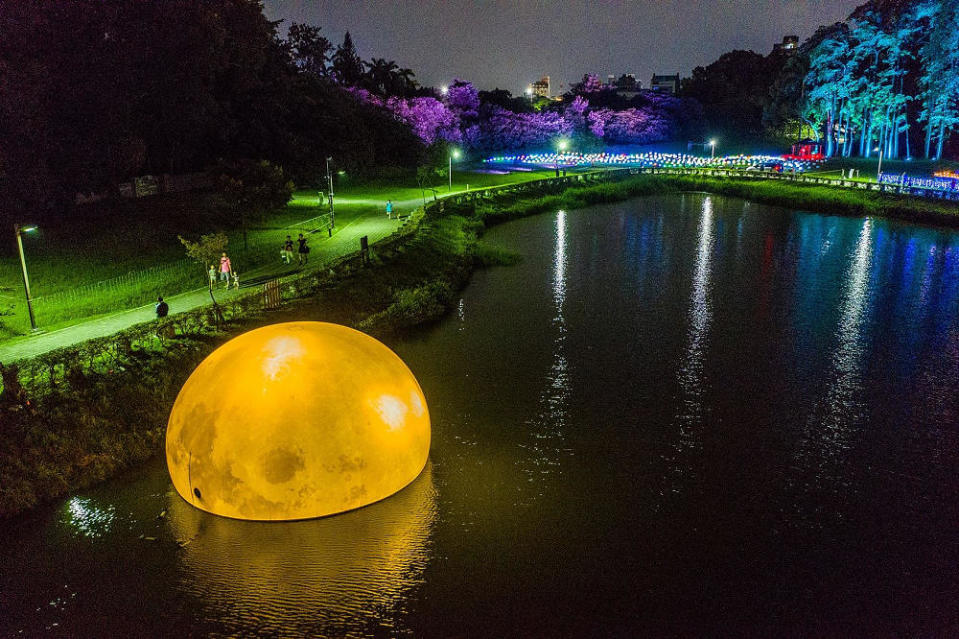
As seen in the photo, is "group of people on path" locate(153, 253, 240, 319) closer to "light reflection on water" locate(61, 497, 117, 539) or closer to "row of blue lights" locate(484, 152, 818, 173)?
"light reflection on water" locate(61, 497, 117, 539)

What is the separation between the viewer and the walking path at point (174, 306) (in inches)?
822

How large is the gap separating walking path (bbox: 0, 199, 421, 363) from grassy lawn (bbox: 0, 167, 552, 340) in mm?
1031

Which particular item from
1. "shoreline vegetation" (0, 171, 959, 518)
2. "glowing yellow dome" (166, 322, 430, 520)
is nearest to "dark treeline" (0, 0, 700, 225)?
"shoreline vegetation" (0, 171, 959, 518)

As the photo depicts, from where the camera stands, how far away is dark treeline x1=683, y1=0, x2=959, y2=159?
6369 centimetres

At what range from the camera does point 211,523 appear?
1292 cm

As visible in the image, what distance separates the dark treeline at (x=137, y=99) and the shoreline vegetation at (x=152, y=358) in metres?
15.6

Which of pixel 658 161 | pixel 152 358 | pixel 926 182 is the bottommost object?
pixel 152 358

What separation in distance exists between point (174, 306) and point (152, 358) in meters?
6.64

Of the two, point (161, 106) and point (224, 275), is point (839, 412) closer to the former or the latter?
point (224, 275)

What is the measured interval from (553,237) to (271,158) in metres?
23.4

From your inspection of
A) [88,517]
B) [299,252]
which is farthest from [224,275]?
[88,517]

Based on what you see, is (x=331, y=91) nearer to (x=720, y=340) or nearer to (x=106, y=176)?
(x=106, y=176)

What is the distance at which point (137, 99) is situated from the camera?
41.7m

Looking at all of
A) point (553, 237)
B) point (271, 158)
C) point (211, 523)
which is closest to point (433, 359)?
point (211, 523)
